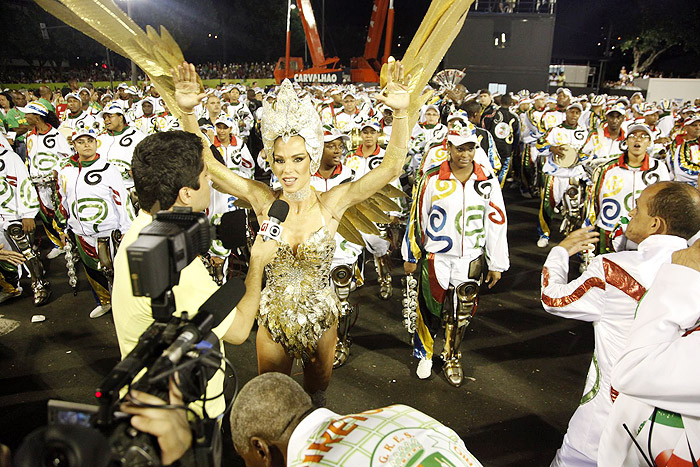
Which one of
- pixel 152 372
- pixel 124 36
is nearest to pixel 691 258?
pixel 152 372

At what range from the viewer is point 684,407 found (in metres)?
1.82

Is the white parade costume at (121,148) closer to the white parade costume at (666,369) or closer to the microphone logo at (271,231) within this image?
the microphone logo at (271,231)

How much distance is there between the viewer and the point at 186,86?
9.36ft

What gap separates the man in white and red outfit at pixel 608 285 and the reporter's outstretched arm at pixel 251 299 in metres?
1.77

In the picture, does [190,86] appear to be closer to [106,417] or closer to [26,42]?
[106,417]

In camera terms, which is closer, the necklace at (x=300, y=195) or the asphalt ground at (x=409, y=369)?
the necklace at (x=300, y=195)

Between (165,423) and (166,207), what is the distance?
961 millimetres

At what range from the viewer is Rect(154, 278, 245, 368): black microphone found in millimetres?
1271

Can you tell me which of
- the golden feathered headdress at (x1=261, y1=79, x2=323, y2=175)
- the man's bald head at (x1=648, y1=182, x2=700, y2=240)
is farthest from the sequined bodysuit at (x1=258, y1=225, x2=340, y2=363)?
the man's bald head at (x1=648, y1=182, x2=700, y2=240)

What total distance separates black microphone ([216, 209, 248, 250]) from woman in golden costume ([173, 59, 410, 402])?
39.9 inches

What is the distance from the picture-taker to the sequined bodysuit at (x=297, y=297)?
306 centimetres

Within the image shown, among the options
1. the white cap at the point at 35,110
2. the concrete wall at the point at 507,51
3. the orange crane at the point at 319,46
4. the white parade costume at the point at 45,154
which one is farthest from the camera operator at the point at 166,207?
the concrete wall at the point at 507,51

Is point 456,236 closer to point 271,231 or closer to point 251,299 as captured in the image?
point 271,231

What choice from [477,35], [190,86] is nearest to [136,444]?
[190,86]
